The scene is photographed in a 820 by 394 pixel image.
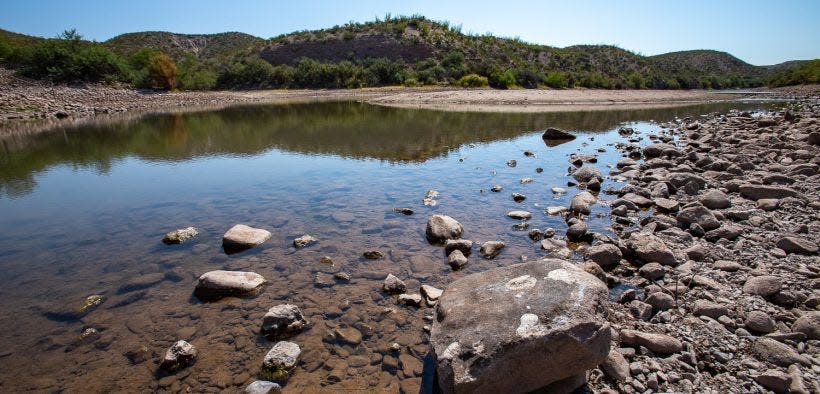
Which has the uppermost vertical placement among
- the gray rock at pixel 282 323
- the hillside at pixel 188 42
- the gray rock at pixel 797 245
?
the hillside at pixel 188 42

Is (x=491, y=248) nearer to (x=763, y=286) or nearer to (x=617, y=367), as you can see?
(x=617, y=367)

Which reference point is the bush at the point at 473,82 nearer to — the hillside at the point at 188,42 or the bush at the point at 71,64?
the bush at the point at 71,64

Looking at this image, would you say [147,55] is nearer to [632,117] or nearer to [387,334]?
[632,117]

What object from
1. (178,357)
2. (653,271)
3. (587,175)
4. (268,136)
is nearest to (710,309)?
(653,271)

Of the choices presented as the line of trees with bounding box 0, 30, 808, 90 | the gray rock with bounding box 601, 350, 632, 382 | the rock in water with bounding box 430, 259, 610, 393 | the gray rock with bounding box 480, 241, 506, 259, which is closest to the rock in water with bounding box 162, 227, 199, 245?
the gray rock with bounding box 480, 241, 506, 259

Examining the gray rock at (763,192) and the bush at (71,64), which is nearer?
the gray rock at (763,192)

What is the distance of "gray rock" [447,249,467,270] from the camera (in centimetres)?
740

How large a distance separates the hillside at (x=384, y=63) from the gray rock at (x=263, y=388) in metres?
65.3

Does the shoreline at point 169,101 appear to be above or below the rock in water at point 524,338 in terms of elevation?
above

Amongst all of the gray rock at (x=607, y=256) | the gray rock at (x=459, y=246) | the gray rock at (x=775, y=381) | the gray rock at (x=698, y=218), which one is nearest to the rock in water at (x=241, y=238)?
the gray rock at (x=459, y=246)

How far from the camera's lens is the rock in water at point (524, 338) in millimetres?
3789

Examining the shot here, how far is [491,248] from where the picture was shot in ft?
26.2

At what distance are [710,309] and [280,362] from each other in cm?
557

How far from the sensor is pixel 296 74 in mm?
71938
